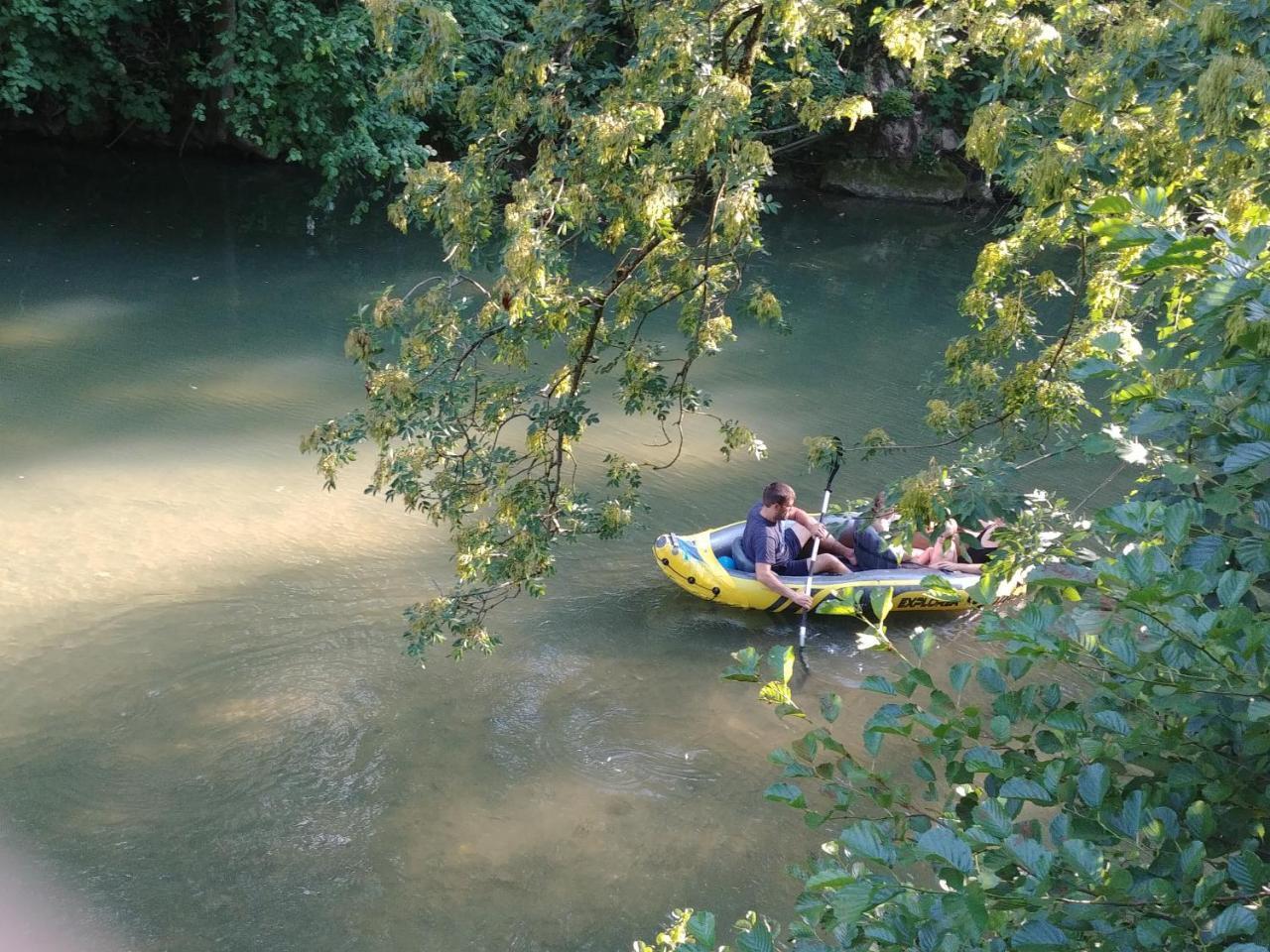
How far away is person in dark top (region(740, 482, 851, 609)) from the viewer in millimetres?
7457

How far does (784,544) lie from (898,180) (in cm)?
1521

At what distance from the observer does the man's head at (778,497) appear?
7398mm

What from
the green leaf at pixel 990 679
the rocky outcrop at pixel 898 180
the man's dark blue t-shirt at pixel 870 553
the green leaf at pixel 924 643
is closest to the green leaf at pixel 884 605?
the green leaf at pixel 924 643

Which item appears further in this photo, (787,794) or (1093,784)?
(787,794)

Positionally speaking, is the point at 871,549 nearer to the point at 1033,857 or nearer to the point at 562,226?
the point at 562,226

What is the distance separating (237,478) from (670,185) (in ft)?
18.6

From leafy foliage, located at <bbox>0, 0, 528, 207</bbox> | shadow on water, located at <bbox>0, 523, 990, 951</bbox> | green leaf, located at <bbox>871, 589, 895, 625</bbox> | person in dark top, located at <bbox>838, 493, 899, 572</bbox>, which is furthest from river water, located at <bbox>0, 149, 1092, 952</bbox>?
green leaf, located at <bbox>871, 589, 895, 625</bbox>

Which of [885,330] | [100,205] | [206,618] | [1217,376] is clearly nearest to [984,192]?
[885,330]

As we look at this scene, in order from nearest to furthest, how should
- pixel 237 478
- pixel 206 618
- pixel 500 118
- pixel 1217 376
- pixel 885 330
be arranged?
pixel 1217 376 < pixel 500 118 < pixel 206 618 < pixel 237 478 < pixel 885 330

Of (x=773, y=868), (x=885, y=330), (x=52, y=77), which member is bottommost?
(x=773, y=868)

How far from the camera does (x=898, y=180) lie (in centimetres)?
2128

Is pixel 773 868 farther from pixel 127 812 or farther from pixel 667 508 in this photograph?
pixel 667 508

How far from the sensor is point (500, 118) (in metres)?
4.38

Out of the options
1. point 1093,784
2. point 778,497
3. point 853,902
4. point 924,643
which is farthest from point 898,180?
point 853,902
